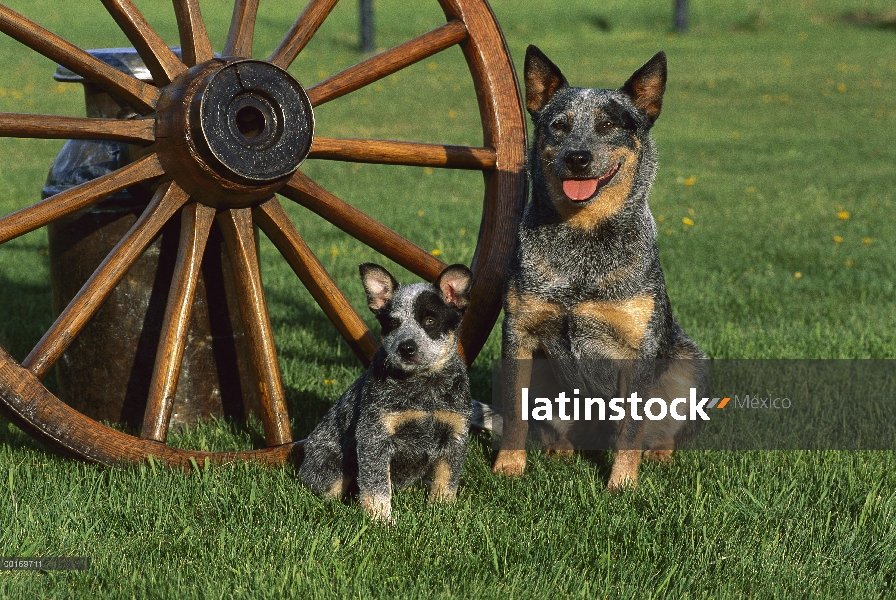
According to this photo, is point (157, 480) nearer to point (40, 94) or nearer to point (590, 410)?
point (590, 410)

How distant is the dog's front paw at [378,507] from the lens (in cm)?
321

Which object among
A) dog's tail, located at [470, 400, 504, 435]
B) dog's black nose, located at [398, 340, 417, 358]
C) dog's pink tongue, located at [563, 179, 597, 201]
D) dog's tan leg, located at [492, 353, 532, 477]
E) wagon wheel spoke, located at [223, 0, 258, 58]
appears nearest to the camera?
dog's black nose, located at [398, 340, 417, 358]

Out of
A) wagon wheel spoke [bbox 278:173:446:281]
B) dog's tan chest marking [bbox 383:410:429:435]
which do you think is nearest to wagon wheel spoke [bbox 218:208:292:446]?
wagon wheel spoke [bbox 278:173:446:281]

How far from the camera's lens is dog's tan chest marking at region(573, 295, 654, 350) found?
3.57 m

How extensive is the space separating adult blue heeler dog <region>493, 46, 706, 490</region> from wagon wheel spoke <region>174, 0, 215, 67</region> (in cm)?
119

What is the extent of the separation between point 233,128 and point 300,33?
2.17ft

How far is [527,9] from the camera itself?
26422 mm

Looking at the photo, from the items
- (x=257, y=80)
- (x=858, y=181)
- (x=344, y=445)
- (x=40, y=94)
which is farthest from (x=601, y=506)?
(x=40, y=94)

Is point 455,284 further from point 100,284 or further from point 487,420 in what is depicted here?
point 100,284

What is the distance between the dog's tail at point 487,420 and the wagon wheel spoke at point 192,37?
182 centimetres

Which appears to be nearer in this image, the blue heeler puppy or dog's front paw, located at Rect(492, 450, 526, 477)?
the blue heeler puppy

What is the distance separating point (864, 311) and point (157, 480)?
4.68 m

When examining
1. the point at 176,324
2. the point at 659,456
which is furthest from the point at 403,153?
the point at 659,456

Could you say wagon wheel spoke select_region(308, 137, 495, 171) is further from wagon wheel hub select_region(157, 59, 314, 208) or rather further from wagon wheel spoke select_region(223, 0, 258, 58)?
wagon wheel spoke select_region(223, 0, 258, 58)
